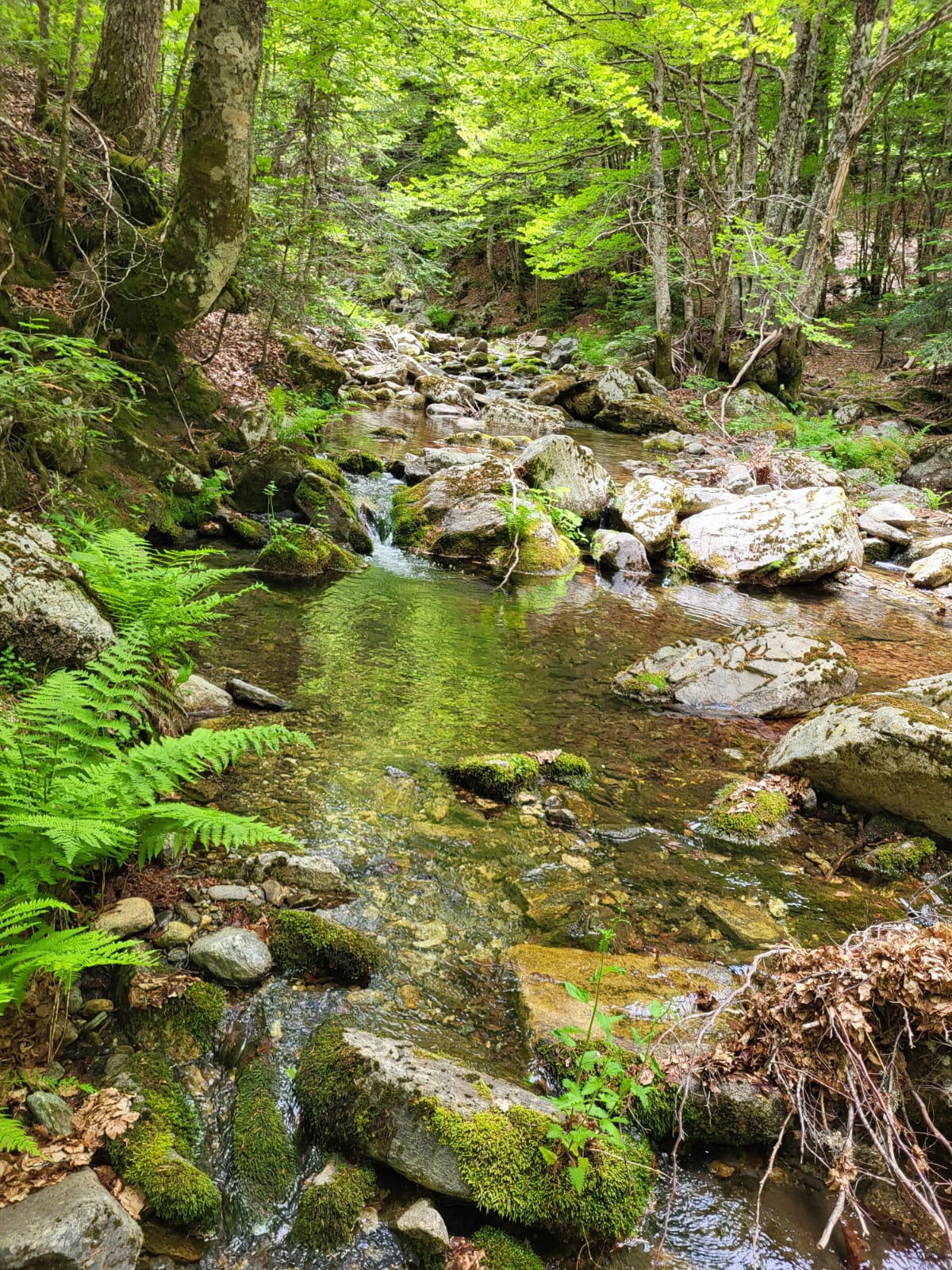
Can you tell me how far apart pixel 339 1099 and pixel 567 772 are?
279cm

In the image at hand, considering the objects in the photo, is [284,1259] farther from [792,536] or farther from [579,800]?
[792,536]

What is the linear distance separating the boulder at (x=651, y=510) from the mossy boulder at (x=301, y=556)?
4.54 metres

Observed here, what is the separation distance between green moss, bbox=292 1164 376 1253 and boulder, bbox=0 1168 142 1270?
46cm

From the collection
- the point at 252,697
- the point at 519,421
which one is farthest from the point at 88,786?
the point at 519,421

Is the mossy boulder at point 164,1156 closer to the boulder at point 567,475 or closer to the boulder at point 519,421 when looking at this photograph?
the boulder at point 567,475

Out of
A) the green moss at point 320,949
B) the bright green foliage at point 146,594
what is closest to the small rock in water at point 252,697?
the bright green foliage at point 146,594

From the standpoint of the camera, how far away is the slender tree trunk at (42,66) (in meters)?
7.32

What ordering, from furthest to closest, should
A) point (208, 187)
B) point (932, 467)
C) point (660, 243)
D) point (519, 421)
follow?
point (660, 243)
point (519, 421)
point (932, 467)
point (208, 187)

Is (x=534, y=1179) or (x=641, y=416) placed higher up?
(x=641, y=416)

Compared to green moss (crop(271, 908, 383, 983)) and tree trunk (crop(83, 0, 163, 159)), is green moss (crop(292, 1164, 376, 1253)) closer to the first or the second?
green moss (crop(271, 908, 383, 983))

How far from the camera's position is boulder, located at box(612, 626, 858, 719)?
604 centimetres

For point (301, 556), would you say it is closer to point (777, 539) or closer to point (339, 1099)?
point (339, 1099)

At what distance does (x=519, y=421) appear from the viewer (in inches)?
725

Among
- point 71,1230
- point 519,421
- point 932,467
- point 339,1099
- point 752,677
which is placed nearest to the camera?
point 71,1230
